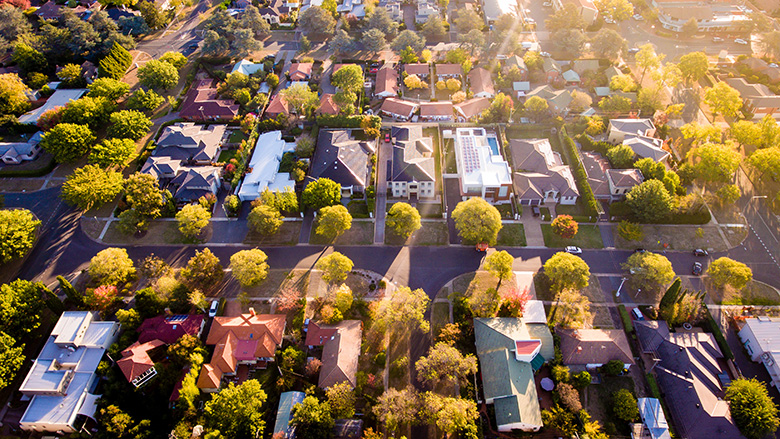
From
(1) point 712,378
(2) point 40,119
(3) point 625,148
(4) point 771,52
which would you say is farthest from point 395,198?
(4) point 771,52

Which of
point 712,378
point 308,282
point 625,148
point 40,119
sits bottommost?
point 712,378

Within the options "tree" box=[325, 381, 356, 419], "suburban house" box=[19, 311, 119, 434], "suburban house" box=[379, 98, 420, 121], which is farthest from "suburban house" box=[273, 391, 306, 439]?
"suburban house" box=[379, 98, 420, 121]

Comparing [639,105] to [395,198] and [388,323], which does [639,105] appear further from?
[388,323]

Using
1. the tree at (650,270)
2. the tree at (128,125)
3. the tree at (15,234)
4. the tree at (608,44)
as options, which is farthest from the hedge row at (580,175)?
the tree at (15,234)

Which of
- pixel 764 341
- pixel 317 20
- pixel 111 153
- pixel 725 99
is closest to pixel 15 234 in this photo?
pixel 111 153

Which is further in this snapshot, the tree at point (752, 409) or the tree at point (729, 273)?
the tree at point (729, 273)

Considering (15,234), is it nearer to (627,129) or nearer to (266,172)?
(266,172)

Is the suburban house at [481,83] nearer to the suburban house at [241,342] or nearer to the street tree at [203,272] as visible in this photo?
the street tree at [203,272]
